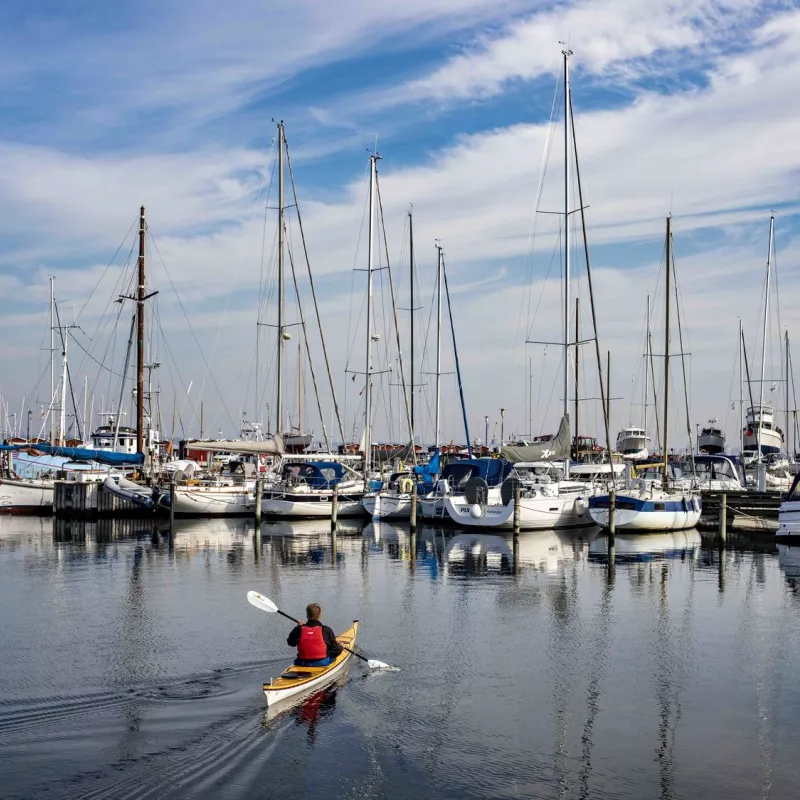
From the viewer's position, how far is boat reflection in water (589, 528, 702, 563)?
126ft

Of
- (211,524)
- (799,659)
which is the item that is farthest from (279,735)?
(211,524)

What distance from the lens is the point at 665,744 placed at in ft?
49.0

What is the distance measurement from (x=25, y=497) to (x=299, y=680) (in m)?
48.7

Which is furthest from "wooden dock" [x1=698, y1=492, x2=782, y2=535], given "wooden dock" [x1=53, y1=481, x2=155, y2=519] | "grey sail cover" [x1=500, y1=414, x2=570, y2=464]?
"wooden dock" [x1=53, y1=481, x2=155, y2=519]

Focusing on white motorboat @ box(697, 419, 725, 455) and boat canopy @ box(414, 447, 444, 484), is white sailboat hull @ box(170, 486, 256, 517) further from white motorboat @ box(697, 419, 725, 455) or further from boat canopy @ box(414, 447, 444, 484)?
white motorboat @ box(697, 419, 725, 455)

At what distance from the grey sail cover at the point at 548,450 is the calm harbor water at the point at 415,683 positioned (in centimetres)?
1355

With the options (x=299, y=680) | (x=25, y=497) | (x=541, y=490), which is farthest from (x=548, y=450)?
(x=25, y=497)

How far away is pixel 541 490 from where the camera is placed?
4781 centimetres

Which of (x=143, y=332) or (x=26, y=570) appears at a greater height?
(x=143, y=332)

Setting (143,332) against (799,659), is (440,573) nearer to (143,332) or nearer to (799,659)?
(799,659)

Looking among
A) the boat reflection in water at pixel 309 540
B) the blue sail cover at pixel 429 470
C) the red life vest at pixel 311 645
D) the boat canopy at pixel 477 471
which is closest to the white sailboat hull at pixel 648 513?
the boat canopy at pixel 477 471

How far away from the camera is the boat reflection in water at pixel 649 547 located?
38.3 metres

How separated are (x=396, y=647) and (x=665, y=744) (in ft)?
26.4

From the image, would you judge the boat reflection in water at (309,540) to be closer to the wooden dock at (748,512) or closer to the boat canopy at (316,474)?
the boat canopy at (316,474)
